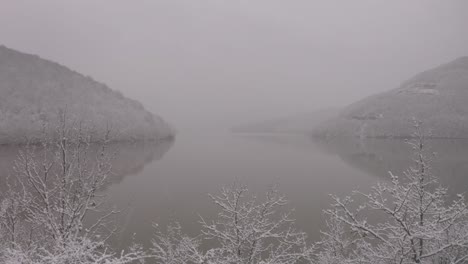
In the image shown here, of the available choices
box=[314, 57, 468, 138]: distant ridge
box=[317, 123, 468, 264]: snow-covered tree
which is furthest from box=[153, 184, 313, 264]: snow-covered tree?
box=[314, 57, 468, 138]: distant ridge

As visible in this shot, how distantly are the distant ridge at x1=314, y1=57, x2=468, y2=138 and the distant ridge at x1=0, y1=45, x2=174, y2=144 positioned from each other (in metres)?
110

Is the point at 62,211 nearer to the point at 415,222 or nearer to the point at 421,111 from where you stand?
the point at 415,222

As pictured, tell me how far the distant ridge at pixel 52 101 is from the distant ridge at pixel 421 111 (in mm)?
110024

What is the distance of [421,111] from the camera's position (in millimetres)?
133250

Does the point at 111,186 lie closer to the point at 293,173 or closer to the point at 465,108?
the point at 293,173

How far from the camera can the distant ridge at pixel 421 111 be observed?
117312mm

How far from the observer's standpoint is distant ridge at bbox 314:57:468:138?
117 m

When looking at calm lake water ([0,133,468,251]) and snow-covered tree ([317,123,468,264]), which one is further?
→ calm lake water ([0,133,468,251])

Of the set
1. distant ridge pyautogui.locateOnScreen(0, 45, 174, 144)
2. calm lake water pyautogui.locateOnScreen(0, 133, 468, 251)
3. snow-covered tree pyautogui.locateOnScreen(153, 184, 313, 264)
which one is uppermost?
distant ridge pyautogui.locateOnScreen(0, 45, 174, 144)

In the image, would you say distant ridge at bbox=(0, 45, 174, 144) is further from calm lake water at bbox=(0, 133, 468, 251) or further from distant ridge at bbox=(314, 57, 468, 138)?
distant ridge at bbox=(314, 57, 468, 138)

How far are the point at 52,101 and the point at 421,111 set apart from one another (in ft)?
579

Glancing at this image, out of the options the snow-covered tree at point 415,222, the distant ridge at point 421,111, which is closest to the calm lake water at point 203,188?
the snow-covered tree at point 415,222

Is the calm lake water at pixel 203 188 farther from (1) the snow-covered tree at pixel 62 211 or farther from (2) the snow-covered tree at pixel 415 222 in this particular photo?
(2) the snow-covered tree at pixel 415 222

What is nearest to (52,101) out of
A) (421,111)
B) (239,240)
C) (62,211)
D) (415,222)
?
(62,211)
